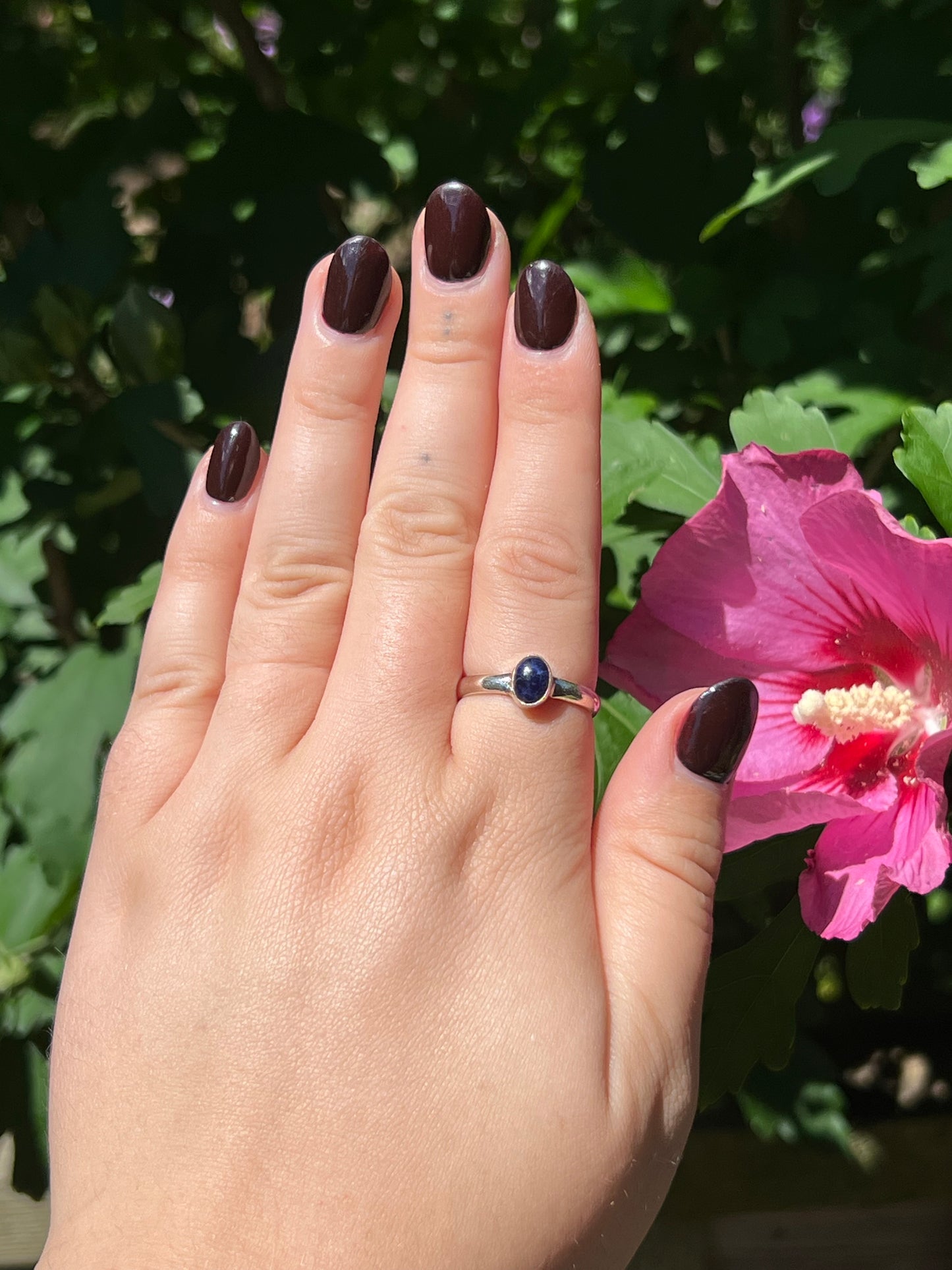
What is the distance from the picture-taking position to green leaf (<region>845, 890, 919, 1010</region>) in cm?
104

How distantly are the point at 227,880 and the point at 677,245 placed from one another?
101cm

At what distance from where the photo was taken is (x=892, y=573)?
0.93 meters

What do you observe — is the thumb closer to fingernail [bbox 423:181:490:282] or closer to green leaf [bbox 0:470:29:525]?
fingernail [bbox 423:181:490:282]

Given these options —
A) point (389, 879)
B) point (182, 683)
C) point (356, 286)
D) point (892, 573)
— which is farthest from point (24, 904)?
point (892, 573)

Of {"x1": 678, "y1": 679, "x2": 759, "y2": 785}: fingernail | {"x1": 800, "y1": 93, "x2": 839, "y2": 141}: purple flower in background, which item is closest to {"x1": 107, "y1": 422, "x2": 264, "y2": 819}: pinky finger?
{"x1": 678, "y1": 679, "x2": 759, "y2": 785}: fingernail

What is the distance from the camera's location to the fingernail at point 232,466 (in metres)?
1.13

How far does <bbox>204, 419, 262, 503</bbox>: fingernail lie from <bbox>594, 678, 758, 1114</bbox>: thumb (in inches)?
19.5

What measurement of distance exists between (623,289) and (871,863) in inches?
32.7

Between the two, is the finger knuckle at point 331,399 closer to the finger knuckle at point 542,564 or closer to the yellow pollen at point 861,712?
the finger knuckle at point 542,564

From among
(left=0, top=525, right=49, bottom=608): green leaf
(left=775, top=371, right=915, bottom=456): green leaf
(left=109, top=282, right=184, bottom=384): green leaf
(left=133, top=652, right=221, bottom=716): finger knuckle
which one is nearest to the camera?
Answer: (left=133, top=652, right=221, bottom=716): finger knuckle

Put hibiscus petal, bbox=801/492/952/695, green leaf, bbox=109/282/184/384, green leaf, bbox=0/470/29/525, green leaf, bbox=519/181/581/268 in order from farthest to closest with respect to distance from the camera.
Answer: green leaf, bbox=0/470/29/525 < green leaf, bbox=519/181/581/268 < green leaf, bbox=109/282/184/384 < hibiscus petal, bbox=801/492/952/695

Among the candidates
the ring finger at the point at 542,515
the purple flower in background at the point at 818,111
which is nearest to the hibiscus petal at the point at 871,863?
the ring finger at the point at 542,515

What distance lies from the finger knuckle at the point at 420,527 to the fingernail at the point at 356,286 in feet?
0.58

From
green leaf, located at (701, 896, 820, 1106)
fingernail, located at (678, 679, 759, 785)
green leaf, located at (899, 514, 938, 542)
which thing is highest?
green leaf, located at (899, 514, 938, 542)
